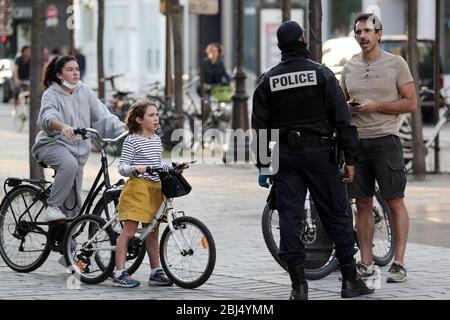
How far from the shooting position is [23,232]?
34.4 feet

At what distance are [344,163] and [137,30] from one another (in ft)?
127

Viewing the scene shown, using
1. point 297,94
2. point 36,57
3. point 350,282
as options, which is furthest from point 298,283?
point 36,57

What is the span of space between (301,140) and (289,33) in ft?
2.24

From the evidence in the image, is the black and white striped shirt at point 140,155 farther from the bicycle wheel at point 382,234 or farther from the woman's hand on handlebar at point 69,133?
the bicycle wheel at point 382,234

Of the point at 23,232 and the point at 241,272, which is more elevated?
the point at 23,232

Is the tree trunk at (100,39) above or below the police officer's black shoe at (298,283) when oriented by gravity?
above

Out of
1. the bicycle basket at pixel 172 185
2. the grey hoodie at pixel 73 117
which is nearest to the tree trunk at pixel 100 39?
the grey hoodie at pixel 73 117

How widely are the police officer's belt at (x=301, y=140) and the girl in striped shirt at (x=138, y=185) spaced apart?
1.12 metres

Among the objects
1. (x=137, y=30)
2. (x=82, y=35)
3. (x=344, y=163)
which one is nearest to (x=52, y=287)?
(x=344, y=163)

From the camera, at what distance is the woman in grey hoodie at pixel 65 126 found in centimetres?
1016

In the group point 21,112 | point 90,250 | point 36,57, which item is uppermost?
point 36,57

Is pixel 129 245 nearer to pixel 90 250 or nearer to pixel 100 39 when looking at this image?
pixel 90 250

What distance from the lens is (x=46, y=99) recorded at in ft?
34.0

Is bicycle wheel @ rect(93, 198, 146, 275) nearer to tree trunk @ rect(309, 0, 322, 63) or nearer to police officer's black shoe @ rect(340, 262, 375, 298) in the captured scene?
police officer's black shoe @ rect(340, 262, 375, 298)
